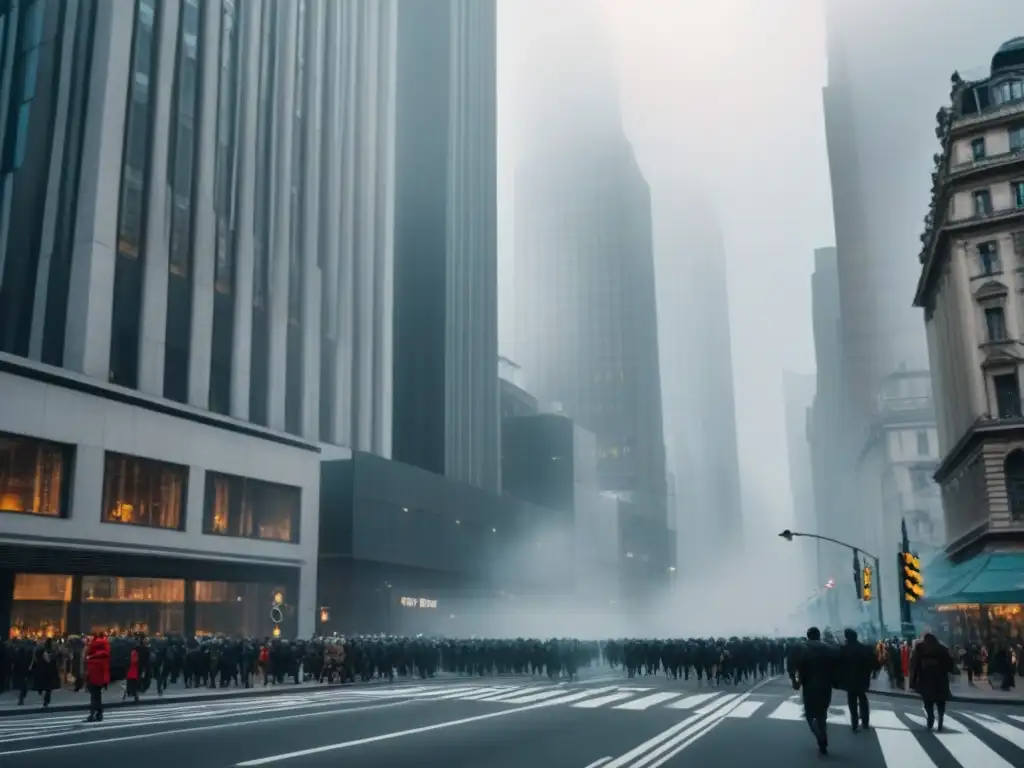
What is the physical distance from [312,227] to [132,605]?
2711 cm

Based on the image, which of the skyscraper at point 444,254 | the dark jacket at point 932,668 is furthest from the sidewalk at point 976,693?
the skyscraper at point 444,254

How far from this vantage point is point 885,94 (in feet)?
598

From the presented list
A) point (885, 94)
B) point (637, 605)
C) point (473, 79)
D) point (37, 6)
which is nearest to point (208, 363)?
point (37, 6)

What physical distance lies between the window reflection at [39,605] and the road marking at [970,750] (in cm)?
2880

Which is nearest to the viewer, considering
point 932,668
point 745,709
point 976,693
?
point 932,668

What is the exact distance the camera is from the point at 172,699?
27.0 metres

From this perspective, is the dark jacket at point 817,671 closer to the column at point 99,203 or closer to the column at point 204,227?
the column at point 99,203

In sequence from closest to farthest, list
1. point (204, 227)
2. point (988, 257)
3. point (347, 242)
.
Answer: point (204, 227) → point (988, 257) → point (347, 242)

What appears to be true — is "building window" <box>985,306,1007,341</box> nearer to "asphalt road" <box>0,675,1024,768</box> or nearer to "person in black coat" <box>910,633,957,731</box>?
"asphalt road" <box>0,675,1024,768</box>

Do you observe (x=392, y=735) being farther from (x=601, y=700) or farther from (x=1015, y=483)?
(x=1015, y=483)

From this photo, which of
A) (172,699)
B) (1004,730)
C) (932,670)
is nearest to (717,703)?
(1004,730)

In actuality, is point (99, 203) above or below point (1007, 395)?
above

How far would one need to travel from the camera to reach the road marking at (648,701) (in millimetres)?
23781

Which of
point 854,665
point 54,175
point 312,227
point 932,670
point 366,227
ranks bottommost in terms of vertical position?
point 932,670
